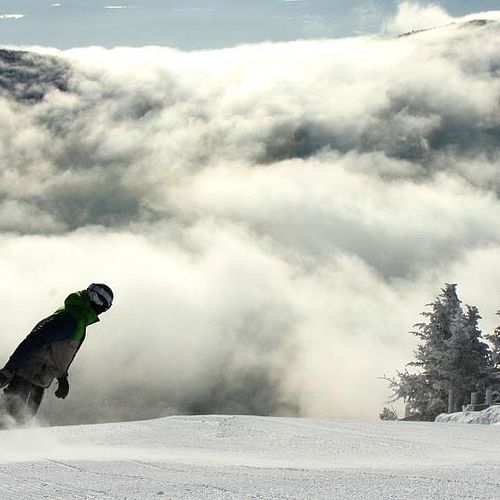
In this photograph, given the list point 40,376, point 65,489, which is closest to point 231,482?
point 65,489

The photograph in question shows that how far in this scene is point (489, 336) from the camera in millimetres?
30812

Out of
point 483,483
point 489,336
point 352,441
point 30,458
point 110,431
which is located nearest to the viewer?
point 483,483

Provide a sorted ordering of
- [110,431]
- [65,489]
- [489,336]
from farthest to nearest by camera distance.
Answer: [489,336] → [110,431] → [65,489]

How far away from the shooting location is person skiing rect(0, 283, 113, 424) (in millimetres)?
7500

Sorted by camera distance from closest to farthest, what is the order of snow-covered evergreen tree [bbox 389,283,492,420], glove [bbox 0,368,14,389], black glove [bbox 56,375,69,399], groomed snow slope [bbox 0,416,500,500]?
groomed snow slope [bbox 0,416,500,500] < glove [bbox 0,368,14,389] < black glove [bbox 56,375,69,399] < snow-covered evergreen tree [bbox 389,283,492,420]

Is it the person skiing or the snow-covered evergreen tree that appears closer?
the person skiing

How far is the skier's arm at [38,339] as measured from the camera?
7.48 metres

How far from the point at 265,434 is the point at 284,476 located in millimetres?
3216

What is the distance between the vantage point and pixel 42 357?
7.56 meters

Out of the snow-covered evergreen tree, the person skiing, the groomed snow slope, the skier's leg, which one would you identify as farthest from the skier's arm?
the snow-covered evergreen tree

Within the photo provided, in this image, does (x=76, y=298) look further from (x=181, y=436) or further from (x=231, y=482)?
(x=231, y=482)

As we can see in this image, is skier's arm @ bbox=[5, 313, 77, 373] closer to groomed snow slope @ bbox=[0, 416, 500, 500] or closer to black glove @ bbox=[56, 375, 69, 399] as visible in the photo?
black glove @ bbox=[56, 375, 69, 399]

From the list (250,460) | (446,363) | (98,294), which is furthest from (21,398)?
(446,363)

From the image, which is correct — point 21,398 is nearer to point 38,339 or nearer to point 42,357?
point 42,357
